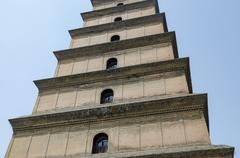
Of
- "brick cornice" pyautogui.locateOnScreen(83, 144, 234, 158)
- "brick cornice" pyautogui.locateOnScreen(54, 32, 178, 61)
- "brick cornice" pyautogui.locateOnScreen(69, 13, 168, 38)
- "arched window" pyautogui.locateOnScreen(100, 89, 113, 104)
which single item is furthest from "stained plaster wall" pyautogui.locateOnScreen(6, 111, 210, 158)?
"brick cornice" pyautogui.locateOnScreen(69, 13, 168, 38)

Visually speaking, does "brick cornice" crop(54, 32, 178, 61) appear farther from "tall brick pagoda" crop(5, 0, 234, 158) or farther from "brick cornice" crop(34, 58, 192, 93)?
"brick cornice" crop(34, 58, 192, 93)

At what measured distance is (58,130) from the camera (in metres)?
13.3

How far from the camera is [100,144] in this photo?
12.5 m

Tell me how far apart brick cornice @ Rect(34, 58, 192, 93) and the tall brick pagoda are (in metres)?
0.04

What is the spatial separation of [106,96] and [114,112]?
5.40ft

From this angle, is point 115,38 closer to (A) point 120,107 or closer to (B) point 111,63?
(B) point 111,63

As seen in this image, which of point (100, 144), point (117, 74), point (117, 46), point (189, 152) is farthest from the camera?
point (117, 46)

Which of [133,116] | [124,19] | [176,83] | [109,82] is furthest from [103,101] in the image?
[124,19]

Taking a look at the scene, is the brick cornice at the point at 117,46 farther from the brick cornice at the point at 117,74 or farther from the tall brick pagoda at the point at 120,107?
the brick cornice at the point at 117,74

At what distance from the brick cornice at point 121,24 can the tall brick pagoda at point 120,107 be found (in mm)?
408

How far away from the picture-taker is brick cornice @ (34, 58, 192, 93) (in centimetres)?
1477

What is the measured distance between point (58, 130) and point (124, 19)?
8719mm

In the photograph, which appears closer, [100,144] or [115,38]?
[100,144]

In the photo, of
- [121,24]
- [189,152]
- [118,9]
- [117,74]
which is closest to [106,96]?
[117,74]
